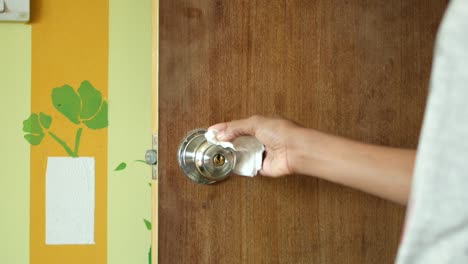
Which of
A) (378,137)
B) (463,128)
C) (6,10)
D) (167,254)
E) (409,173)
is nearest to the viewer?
(463,128)

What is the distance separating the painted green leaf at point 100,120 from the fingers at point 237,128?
18.2 inches

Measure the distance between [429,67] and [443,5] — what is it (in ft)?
0.34

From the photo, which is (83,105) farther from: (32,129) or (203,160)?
(203,160)

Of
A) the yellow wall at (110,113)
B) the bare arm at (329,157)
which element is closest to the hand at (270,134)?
the bare arm at (329,157)

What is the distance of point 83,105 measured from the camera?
1100 mm

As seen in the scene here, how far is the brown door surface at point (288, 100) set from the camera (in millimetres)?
721

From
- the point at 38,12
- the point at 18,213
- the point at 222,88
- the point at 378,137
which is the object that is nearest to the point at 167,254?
the point at 222,88

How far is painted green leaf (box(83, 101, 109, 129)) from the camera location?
3.61 ft

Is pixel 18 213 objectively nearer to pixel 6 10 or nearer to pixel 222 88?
pixel 6 10

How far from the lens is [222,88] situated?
744 millimetres

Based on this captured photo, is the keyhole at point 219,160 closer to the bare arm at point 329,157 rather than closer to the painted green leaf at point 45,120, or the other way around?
the bare arm at point 329,157

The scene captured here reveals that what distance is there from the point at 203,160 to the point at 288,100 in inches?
6.0

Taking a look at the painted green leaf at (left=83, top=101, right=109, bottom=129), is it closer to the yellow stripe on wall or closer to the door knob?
the yellow stripe on wall

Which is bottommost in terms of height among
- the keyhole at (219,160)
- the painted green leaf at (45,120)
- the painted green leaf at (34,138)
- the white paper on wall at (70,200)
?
the white paper on wall at (70,200)
